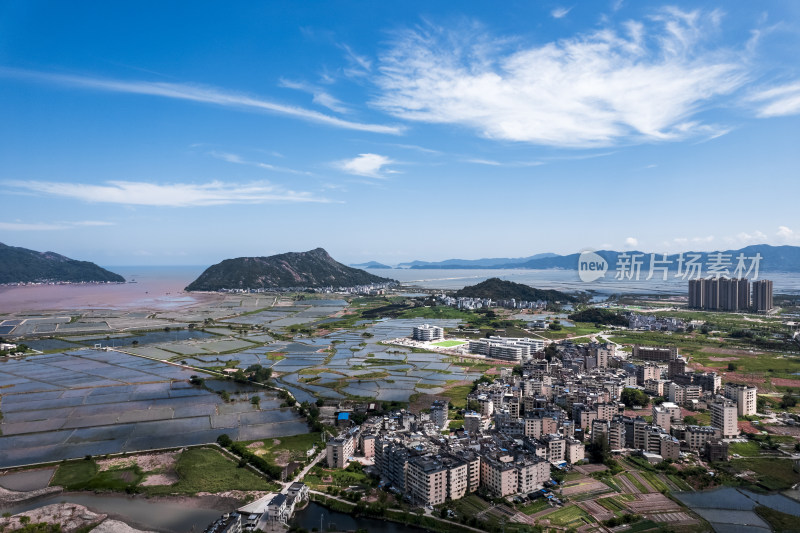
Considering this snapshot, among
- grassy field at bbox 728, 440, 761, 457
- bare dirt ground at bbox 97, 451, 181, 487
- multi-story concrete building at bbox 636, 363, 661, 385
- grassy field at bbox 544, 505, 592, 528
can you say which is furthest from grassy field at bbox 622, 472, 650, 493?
bare dirt ground at bbox 97, 451, 181, 487

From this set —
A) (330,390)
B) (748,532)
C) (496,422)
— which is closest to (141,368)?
(330,390)

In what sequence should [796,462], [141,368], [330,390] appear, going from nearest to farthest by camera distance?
[796,462] < [330,390] < [141,368]

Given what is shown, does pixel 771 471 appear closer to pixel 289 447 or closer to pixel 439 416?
pixel 439 416

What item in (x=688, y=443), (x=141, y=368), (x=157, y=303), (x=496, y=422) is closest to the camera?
(x=688, y=443)

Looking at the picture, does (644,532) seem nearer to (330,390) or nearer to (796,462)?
(796,462)

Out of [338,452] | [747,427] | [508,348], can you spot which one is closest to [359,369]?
[508,348]

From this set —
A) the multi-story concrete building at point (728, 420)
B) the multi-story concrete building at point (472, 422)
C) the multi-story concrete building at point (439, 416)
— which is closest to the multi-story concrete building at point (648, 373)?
the multi-story concrete building at point (728, 420)

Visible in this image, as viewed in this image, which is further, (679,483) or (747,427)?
(747,427)
